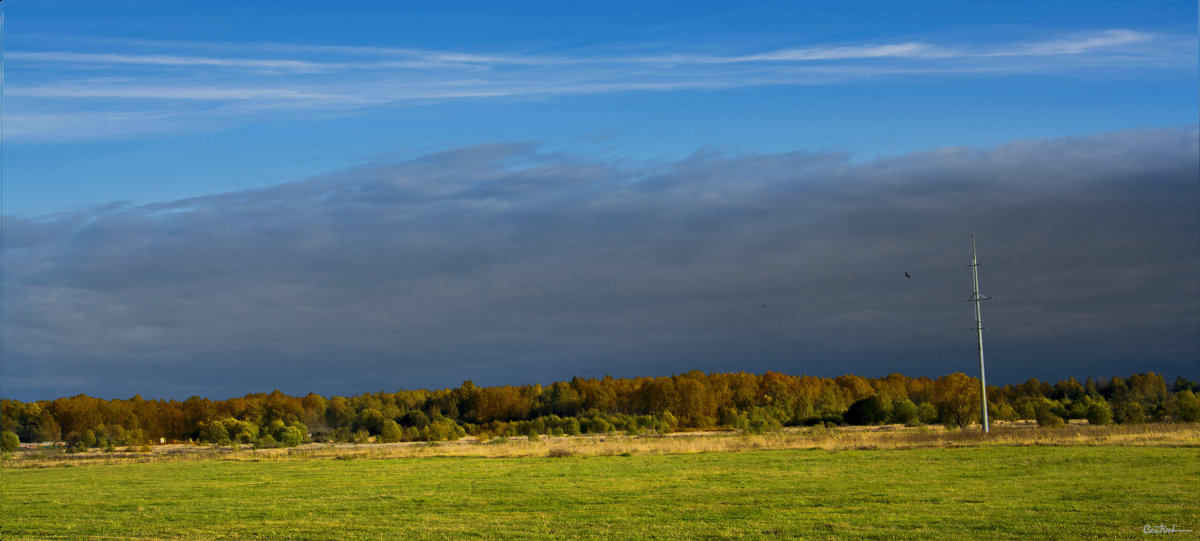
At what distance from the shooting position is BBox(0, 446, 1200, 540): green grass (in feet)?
59.7

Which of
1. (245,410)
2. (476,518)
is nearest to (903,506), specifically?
(476,518)

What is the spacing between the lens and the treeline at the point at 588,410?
3068 inches

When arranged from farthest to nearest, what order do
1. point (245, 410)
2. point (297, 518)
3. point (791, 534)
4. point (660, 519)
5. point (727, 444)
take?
point (245, 410)
point (727, 444)
point (297, 518)
point (660, 519)
point (791, 534)

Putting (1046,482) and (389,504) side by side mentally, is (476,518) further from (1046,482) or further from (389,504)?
(1046,482)

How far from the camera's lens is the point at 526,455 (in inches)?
1841

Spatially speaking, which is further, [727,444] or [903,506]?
[727,444]

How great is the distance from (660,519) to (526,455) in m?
27.6

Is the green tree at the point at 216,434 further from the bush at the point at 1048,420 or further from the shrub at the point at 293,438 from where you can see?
the bush at the point at 1048,420

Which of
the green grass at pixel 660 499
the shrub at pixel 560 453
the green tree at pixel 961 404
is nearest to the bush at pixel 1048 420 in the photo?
the green tree at pixel 961 404

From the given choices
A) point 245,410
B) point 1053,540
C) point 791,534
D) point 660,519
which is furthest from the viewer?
point 245,410

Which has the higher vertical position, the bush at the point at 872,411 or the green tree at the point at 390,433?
the bush at the point at 872,411
